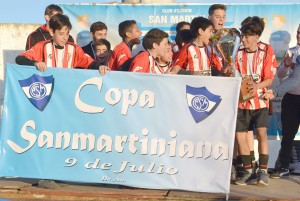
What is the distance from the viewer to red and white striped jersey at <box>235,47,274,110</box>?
7.23 metres

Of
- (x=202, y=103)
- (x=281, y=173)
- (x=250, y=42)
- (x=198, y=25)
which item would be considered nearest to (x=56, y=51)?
(x=198, y=25)

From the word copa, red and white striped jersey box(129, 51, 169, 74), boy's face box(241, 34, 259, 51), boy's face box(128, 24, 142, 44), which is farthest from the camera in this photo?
boy's face box(128, 24, 142, 44)

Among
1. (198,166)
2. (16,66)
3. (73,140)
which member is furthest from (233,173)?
(16,66)

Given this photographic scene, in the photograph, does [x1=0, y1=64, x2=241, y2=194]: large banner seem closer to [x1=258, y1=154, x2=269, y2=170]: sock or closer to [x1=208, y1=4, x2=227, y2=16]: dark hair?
[x1=258, y1=154, x2=269, y2=170]: sock

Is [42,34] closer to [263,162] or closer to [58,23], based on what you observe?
[58,23]

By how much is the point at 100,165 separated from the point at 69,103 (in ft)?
2.45

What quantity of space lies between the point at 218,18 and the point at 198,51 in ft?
3.86

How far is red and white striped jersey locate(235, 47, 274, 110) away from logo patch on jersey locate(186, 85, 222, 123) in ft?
3.39

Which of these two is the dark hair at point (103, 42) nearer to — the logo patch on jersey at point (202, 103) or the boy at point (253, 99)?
the boy at point (253, 99)

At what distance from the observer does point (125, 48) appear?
7988 millimetres

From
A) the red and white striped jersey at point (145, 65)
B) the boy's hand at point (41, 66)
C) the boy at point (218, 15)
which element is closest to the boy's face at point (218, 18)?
the boy at point (218, 15)

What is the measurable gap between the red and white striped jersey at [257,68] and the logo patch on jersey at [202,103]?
1.03 meters

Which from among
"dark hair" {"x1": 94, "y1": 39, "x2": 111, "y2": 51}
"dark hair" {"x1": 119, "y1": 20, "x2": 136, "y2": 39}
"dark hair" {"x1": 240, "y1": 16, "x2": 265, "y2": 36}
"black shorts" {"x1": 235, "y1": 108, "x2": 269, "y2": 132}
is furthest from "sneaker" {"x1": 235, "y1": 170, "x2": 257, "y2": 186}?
"dark hair" {"x1": 94, "y1": 39, "x2": 111, "y2": 51}

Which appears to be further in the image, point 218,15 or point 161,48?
point 218,15
